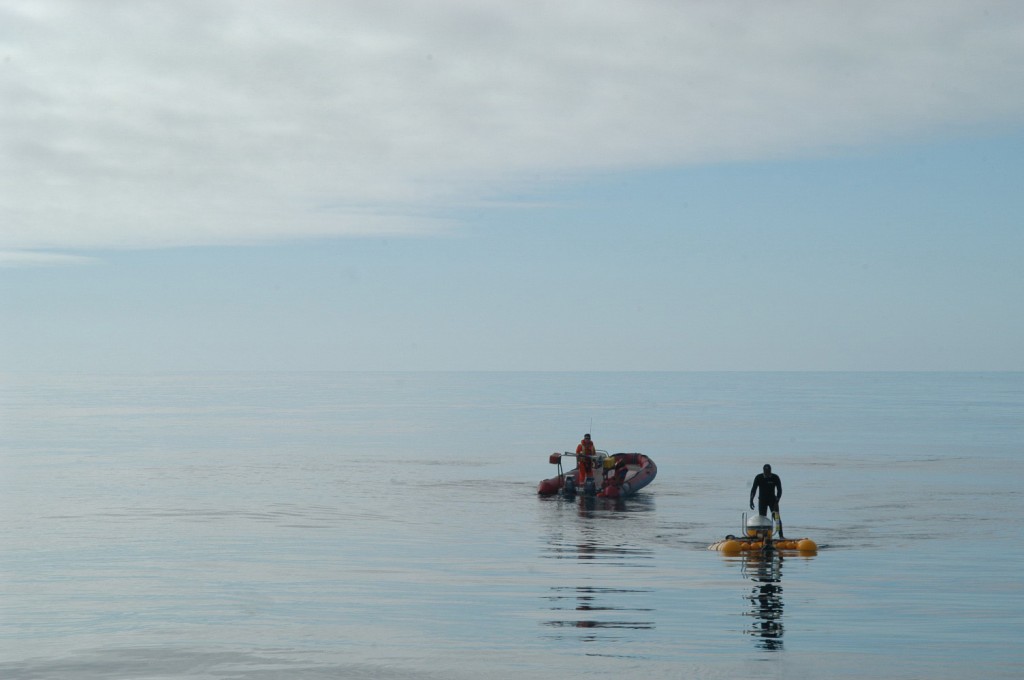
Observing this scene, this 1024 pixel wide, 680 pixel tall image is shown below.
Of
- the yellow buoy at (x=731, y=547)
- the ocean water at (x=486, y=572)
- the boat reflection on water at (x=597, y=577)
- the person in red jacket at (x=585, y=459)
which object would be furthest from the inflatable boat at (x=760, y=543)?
the person in red jacket at (x=585, y=459)

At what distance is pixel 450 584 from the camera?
63.2ft

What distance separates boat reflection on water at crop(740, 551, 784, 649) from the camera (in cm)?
1482

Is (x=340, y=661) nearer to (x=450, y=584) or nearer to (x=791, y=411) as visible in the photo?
(x=450, y=584)

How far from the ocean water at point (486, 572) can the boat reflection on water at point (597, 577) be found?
0.26 feet

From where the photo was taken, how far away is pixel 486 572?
20781 mm

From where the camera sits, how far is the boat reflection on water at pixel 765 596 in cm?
1482

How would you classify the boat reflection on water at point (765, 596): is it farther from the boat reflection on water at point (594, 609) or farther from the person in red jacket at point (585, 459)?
the person in red jacket at point (585, 459)

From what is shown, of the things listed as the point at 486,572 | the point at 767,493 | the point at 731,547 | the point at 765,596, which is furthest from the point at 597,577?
the point at 767,493

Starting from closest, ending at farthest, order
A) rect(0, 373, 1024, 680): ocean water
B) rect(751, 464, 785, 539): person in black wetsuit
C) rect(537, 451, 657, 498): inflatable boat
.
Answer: rect(0, 373, 1024, 680): ocean water → rect(751, 464, 785, 539): person in black wetsuit → rect(537, 451, 657, 498): inflatable boat

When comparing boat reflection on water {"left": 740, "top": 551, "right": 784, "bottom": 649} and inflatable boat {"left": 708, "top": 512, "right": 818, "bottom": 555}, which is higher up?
inflatable boat {"left": 708, "top": 512, "right": 818, "bottom": 555}

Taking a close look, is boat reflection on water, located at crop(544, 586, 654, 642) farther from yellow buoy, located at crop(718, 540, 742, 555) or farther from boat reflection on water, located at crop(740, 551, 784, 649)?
yellow buoy, located at crop(718, 540, 742, 555)

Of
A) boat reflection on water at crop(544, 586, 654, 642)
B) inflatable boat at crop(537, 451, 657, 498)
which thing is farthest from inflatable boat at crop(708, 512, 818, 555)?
inflatable boat at crop(537, 451, 657, 498)

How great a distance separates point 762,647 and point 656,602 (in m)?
3.12

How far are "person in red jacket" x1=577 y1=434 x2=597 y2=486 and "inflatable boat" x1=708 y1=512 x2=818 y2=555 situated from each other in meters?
11.1
